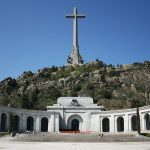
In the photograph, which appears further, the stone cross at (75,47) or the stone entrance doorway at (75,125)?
the stone cross at (75,47)

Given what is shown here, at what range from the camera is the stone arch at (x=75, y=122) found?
78312 mm

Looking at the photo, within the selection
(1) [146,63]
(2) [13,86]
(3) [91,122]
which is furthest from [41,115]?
(1) [146,63]

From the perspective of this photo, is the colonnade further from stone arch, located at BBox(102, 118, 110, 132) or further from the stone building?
stone arch, located at BBox(102, 118, 110, 132)

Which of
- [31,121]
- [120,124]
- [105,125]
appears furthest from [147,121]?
[31,121]

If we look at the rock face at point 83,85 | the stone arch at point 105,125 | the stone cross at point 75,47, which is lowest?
the stone arch at point 105,125

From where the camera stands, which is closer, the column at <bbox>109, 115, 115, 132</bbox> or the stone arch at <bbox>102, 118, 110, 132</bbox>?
the column at <bbox>109, 115, 115, 132</bbox>

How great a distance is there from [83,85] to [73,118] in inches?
1385

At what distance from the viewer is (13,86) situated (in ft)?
383

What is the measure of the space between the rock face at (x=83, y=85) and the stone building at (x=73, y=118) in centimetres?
1612

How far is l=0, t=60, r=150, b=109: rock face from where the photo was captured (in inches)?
3937

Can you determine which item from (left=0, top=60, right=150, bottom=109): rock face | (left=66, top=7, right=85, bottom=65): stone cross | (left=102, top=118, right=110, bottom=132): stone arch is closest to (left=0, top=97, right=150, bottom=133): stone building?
(left=102, top=118, right=110, bottom=132): stone arch

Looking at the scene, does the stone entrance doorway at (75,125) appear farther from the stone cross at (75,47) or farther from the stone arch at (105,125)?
the stone cross at (75,47)

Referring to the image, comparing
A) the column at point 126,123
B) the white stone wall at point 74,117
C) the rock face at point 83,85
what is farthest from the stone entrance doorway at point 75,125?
the rock face at point 83,85

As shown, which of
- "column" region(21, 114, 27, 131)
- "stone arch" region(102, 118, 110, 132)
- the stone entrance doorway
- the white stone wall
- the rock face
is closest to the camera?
the white stone wall
